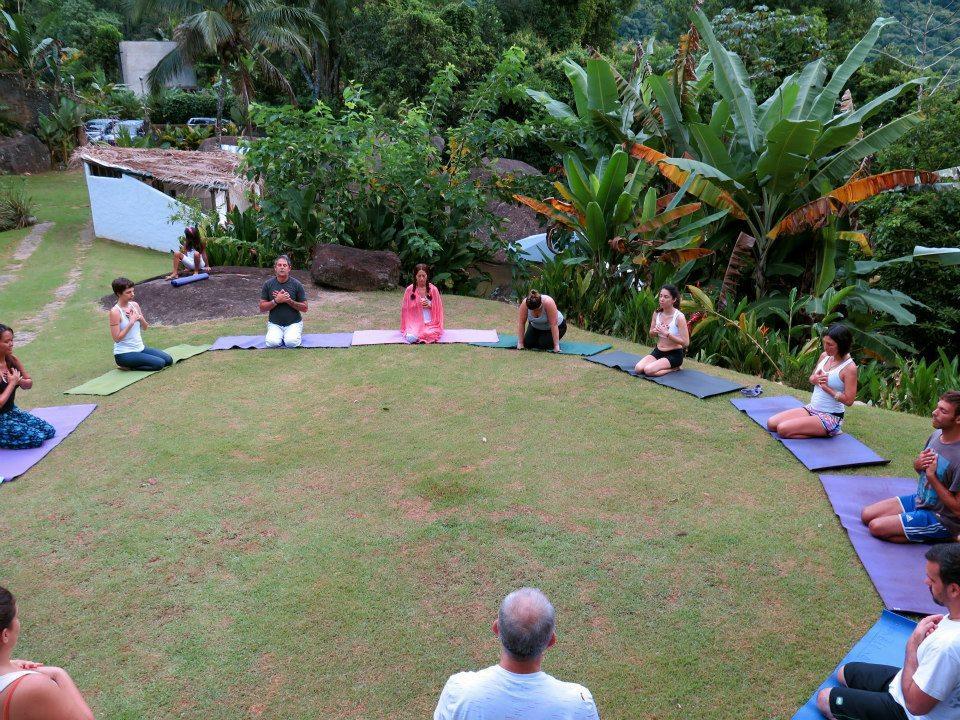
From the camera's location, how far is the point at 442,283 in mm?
12172

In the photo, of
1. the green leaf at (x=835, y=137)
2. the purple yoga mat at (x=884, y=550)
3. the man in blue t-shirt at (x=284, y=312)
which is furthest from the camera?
the man in blue t-shirt at (x=284, y=312)

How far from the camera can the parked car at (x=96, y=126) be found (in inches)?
1066

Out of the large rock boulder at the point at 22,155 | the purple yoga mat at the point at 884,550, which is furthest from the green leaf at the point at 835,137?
the large rock boulder at the point at 22,155

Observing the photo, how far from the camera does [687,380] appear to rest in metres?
7.38

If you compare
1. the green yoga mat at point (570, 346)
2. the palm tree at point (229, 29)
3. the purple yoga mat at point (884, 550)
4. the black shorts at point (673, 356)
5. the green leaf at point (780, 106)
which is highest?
the palm tree at point (229, 29)

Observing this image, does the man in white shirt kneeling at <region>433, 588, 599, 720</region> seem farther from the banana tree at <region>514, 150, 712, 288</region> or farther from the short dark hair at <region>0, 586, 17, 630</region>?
the banana tree at <region>514, 150, 712, 288</region>

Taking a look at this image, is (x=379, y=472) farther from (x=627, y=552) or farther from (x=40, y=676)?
(x=40, y=676)

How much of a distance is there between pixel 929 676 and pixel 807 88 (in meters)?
8.93

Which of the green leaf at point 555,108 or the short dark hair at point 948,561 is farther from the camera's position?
the green leaf at point 555,108

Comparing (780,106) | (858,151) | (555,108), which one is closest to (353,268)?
(555,108)

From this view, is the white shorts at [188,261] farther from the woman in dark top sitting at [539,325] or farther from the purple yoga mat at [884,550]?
the purple yoga mat at [884,550]

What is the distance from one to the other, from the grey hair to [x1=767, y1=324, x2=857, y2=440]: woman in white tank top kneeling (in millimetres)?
4093

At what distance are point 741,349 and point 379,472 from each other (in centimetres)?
485

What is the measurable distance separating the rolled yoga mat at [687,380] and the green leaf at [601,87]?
16.0 ft
